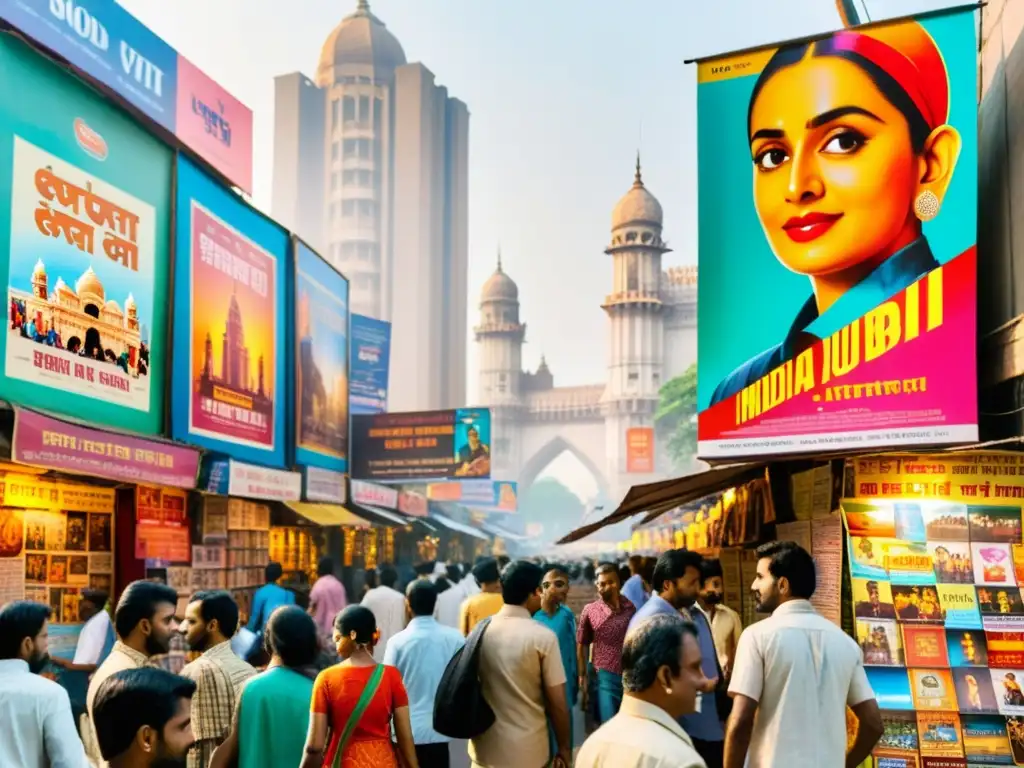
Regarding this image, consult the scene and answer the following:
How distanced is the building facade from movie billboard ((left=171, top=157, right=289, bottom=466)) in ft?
181

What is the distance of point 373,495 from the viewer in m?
20.6

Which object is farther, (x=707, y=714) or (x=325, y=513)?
(x=325, y=513)

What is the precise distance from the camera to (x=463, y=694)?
497cm

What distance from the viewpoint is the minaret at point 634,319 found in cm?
7525

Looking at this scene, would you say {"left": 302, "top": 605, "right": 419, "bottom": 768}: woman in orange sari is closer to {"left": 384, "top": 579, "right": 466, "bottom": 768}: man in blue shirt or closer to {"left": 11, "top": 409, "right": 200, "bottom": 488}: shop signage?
{"left": 384, "top": 579, "right": 466, "bottom": 768}: man in blue shirt

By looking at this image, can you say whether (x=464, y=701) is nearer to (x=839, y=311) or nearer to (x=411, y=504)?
(x=839, y=311)

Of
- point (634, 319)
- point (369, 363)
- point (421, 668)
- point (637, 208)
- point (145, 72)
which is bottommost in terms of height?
point (421, 668)

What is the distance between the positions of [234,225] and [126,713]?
12897 mm

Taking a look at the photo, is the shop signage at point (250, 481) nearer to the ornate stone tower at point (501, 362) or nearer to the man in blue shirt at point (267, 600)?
the man in blue shirt at point (267, 600)

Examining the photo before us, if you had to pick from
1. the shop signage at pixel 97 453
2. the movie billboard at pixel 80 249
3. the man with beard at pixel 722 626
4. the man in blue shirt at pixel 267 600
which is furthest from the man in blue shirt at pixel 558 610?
the movie billboard at pixel 80 249

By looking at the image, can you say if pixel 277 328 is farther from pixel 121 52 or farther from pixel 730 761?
pixel 730 761

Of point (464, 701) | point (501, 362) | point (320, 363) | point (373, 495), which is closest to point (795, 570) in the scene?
point (464, 701)

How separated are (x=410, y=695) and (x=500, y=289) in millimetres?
81765

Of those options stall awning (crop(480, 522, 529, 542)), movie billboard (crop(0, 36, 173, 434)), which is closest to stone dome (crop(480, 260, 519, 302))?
stall awning (crop(480, 522, 529, 542))
